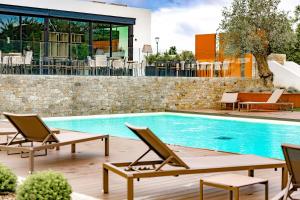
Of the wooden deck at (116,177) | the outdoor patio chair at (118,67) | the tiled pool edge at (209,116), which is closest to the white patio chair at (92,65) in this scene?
the outdoor patio chair at (118,67)

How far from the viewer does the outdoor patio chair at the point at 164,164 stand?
5.14 m

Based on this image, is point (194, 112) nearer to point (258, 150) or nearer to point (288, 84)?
point (288, 84)

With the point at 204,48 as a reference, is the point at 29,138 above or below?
below

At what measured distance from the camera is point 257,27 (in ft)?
73.2

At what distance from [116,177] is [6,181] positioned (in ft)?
5.65

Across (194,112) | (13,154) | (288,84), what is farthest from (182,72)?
(13,154)

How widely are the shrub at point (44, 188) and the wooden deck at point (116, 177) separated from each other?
2.96ft

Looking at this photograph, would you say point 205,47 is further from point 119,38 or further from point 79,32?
point 79,32

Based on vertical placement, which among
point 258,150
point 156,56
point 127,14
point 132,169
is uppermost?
point 127,14

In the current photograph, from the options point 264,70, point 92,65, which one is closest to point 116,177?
point 92,65

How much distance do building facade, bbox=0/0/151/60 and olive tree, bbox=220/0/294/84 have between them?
4.44 meters

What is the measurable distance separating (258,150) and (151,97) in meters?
10.8

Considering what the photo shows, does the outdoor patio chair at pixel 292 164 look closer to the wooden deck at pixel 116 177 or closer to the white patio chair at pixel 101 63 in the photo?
the wooden deck at pixel 116 177

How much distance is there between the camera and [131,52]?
23.2 meters
